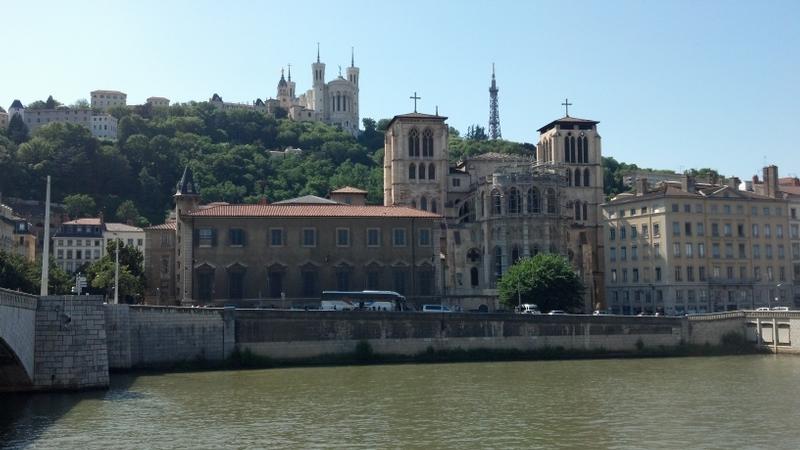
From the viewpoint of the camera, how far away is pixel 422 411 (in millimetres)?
37500

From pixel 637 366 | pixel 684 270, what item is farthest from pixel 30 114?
pixel 637 366

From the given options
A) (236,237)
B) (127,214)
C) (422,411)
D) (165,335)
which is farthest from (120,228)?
(422,411)

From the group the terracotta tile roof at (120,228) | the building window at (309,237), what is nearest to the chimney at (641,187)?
the building window at (309,237)

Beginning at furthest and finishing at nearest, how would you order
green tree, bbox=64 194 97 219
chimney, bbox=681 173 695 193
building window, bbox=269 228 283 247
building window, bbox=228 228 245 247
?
green tree, bbox=64 194 97 219 → chimney, bbox=681 173 695 193 → building window, bbox=269 228 283 247 → building window, bbox=228 228 245 247

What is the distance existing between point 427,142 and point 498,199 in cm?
1338

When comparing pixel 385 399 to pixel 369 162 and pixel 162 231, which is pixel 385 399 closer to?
pixel 162 231

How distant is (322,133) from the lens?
19575 centimetres

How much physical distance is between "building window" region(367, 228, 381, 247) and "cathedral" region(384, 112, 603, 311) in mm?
16223

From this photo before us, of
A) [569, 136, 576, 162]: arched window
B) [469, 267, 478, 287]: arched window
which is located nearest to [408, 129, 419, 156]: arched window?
[469, 267, 478, 287]: arched window

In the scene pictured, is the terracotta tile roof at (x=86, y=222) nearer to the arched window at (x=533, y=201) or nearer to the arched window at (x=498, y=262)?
the arched window at (x=498, y=262)

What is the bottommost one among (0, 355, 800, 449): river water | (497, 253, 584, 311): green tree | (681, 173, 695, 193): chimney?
(0, 355, 800, 449): river water

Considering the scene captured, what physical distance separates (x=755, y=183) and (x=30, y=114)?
152508 millimetres

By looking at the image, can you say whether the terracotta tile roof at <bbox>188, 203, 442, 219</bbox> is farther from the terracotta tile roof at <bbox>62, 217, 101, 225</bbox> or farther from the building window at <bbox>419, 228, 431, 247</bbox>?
the terracotta tile roof at <bbox>62, 217, 101, 225</bbox>

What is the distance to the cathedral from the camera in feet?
281
